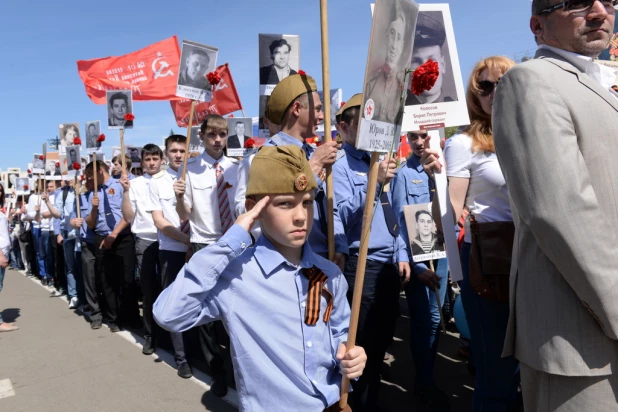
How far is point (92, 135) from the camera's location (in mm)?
7805

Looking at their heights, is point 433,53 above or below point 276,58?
below

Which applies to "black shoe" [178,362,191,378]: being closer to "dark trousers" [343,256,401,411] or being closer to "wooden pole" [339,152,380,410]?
"dark trousers" [343,256,401,411]

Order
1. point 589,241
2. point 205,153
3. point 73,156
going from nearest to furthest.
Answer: point 589,241 < point 205,153 < point 73,156

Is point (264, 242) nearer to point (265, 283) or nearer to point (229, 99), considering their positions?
point (265, 283)

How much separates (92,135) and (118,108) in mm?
1810

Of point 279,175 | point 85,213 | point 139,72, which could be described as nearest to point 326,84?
point 279,175

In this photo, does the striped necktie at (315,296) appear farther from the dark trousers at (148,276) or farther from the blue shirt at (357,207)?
the dark trousers at (148,276)

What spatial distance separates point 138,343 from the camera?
19.0ft

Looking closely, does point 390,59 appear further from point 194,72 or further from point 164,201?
point 164,201

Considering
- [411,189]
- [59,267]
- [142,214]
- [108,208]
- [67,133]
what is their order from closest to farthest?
[411,189] < [142,214] < [108,208] < [67,133] < [59,267]

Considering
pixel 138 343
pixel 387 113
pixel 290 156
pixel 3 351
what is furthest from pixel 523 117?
pixel 3 351

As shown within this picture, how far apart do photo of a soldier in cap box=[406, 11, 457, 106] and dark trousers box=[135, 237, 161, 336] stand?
381cm

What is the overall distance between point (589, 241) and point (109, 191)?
6343 mm

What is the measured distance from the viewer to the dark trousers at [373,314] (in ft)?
10.3
